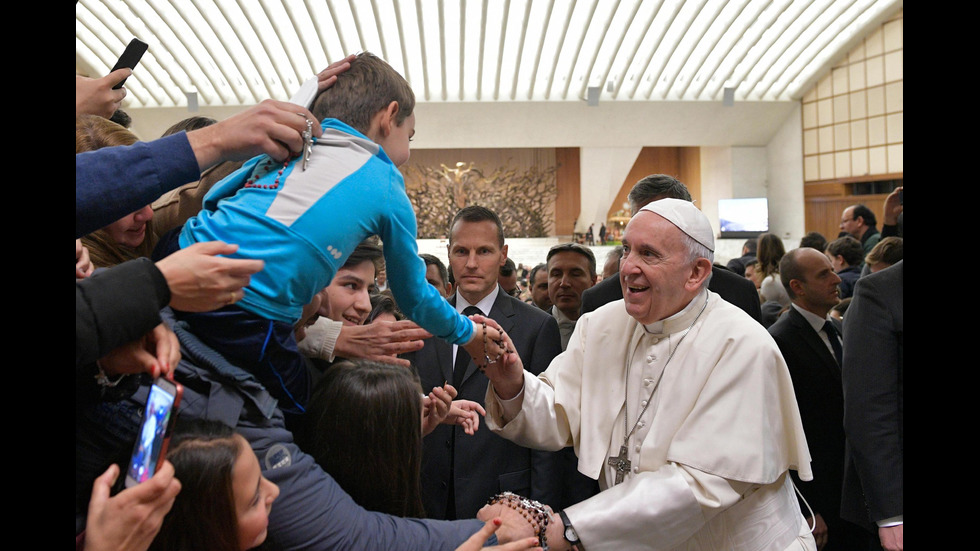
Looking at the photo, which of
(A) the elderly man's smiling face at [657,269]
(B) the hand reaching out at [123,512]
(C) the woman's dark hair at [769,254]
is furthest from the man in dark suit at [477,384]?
(C) the woman's dark hair at [769,254]

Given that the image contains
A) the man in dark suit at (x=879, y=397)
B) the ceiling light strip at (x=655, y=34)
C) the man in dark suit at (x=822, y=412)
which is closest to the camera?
the man in dark suit at (x=879, y=397)

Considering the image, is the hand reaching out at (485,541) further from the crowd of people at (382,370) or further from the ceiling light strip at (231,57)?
the ceiling light strip at (231,57)

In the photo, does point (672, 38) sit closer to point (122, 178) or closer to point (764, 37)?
point (764, 37)

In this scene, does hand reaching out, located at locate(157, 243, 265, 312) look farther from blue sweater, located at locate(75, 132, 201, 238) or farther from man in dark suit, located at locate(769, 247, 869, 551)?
man in dark suit, located at locate(769, 247, 869, 551)

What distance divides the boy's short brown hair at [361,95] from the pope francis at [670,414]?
32.8 inches

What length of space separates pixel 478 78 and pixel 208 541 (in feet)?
63.5

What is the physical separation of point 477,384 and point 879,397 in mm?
1545

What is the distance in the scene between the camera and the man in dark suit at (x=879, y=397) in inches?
116

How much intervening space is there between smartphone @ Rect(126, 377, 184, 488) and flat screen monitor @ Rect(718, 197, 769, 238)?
21.6m

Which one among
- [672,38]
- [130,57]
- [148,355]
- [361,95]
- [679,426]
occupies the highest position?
[672,38]

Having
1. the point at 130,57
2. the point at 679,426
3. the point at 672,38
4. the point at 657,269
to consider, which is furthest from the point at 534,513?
the point at 672,38

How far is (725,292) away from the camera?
138 inches
